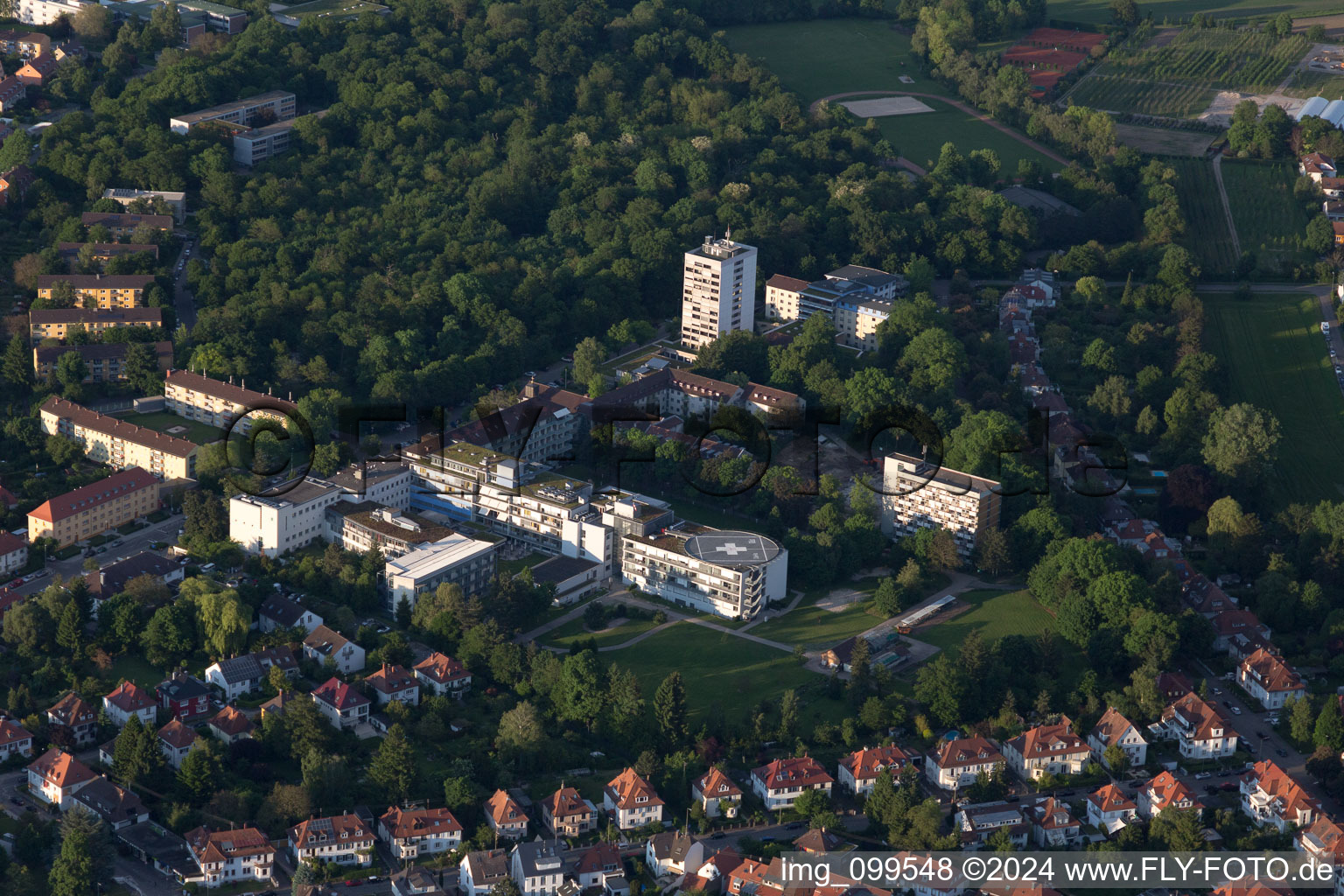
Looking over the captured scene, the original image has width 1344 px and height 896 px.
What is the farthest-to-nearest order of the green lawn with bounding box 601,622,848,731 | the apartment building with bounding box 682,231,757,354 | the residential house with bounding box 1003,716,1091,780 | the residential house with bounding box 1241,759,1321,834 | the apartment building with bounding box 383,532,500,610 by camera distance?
the apartment building with bounding box 682,231,757,354
the apartment building with bounding box 383,532,500,610
the green lawn with bounding box 601,622,848,731
the residential house with bounding box 1003,716,1091,780
the residential house with bounding box 1241,759,1321,834

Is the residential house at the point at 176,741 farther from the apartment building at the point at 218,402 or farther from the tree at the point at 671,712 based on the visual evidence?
the apartment building at the point at 218,402

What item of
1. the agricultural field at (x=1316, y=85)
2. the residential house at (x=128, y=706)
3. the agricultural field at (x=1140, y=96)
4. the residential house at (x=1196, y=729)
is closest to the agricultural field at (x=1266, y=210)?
the agricultural field at (x=1140, y=96)

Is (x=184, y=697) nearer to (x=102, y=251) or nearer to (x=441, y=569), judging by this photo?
(x=441, y=569)

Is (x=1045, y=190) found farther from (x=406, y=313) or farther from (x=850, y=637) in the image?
(x=850, y=637)

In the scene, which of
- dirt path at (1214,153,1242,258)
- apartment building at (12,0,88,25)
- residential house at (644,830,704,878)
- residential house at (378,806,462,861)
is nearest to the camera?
residential house at (644,830,704,878)

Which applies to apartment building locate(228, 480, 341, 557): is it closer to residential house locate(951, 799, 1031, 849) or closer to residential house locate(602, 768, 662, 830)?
residential house locate(602, 768, 662, 830)

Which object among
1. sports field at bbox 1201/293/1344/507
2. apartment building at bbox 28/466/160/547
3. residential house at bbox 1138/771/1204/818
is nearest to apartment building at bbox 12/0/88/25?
apartment building at bbox 28/466/160/547

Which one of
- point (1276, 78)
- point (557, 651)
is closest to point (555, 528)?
point (557, 651)

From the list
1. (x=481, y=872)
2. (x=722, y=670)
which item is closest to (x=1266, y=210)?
(x=722, y=670)
